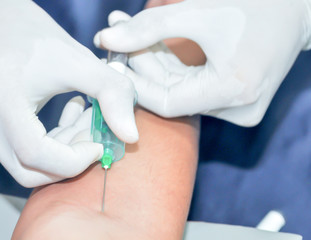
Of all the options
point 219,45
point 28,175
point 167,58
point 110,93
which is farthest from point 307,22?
point 28,175

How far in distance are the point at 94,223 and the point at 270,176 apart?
777 mm

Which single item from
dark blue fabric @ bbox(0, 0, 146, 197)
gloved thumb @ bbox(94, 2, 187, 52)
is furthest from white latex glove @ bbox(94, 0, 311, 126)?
dark blue fabric @ bbox(0, 0, 146, 197)

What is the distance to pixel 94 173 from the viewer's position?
1.21 m

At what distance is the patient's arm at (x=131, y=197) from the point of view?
106cm

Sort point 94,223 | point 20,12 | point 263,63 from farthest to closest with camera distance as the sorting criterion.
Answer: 1. point 263,63
2. point 20,12
3. point 94,223

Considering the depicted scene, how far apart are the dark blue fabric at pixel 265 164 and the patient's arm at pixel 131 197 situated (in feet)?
0.99

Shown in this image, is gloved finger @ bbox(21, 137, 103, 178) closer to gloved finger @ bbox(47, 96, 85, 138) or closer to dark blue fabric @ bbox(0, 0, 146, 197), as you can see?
gloved finger @ bbox(47, 96, 85, 138)

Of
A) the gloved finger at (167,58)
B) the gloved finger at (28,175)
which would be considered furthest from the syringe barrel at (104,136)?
the gloved finger at (167,58)

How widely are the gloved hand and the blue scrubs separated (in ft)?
1.54

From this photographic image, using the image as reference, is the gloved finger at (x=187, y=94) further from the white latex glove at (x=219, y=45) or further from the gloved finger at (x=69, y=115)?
the gloved finger at (x=69, y=115)

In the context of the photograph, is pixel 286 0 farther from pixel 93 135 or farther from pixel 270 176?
pixel 93 135

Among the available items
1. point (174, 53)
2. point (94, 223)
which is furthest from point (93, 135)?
point (174, 53)

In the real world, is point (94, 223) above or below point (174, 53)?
below

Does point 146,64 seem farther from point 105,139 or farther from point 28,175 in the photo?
point 28,175
